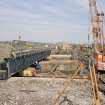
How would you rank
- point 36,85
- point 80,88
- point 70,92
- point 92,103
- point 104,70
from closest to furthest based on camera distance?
1. point 92,103
2. point 70,92
3. point 80,88
4. point 36,85
5. point 104,70

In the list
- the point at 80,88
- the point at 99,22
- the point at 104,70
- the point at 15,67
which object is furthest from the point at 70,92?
the point at 99,22

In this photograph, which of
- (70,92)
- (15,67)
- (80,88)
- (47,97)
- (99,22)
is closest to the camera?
(47,97)

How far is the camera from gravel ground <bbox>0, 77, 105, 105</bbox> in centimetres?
2477

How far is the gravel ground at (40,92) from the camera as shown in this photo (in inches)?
975

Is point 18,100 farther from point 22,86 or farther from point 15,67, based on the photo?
point 15,67

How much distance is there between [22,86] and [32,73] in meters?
13.8

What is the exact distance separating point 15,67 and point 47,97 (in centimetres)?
1627

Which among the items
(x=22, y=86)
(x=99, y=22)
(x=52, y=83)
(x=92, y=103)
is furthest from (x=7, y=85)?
(x=99, y=22)

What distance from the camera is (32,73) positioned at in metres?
46.9

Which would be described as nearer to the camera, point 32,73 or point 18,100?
point 18,100

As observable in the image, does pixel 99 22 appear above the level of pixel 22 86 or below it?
above

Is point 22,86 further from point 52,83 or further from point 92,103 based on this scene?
point 92,103

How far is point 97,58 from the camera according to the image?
46375mm

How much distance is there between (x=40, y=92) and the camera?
29.1 meters
